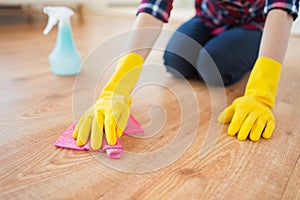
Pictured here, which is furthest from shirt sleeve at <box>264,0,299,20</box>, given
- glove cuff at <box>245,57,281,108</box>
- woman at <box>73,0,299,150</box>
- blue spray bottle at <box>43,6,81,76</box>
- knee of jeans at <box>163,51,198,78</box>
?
blue spray bottle at <box>43,6,81,76</box>

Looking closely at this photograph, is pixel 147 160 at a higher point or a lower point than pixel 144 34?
lower

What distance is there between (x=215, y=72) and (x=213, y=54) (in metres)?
0.08

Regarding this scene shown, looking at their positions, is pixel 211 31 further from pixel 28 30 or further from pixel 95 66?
pixel 28 30

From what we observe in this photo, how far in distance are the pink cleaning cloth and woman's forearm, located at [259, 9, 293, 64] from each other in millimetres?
320

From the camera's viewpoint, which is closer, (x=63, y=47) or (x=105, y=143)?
(x=105, y=143)

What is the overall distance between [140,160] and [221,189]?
0.46 feet

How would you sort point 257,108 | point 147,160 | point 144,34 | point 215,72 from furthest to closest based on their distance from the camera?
point 215,72 → point 144,34 → point 257,108 → point 147,160

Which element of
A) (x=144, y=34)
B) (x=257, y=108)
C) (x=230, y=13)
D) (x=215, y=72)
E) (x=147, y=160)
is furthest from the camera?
(x=230, y=13)

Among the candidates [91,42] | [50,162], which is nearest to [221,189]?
[50,162]

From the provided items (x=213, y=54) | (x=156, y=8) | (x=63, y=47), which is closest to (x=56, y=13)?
(x=63, y=47)

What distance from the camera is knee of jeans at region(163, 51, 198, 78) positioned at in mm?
982

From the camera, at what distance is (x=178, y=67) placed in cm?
100

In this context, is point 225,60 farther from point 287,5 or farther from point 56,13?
point 56,13

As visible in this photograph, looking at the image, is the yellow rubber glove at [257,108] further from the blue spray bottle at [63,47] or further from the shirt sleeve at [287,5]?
the blue spray bottle at [63,47]
